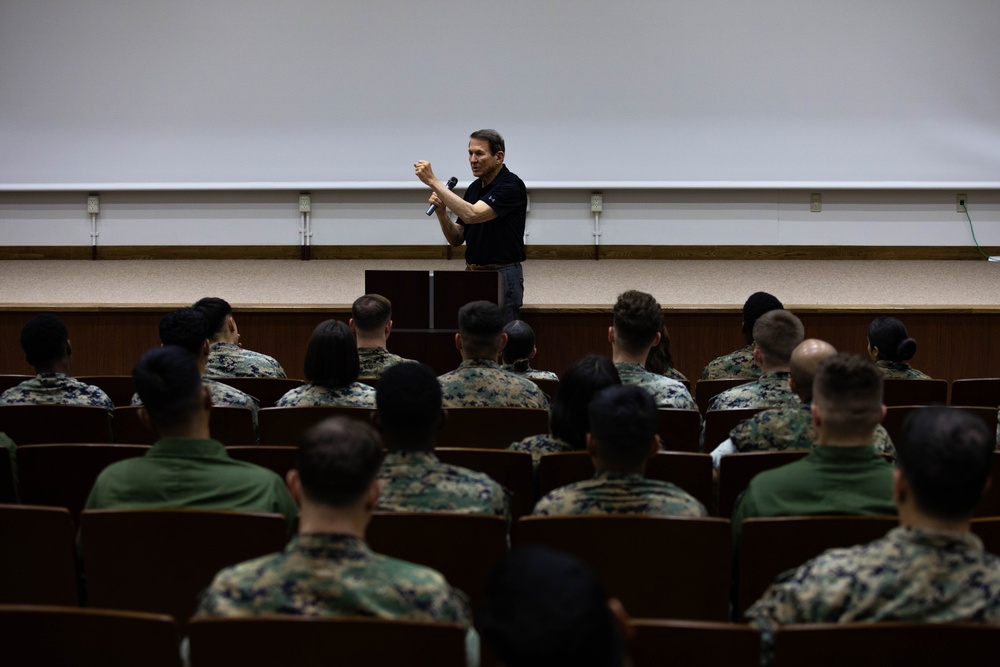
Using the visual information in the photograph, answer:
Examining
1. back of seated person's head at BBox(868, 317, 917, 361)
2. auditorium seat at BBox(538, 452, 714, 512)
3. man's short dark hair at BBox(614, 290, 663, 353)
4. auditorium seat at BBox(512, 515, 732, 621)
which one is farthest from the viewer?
back of seated person's head at BBox(868, 317, 917, 361)

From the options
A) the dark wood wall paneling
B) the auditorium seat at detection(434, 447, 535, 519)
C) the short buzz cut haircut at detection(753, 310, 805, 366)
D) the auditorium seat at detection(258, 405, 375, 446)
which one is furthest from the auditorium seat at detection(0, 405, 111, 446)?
the dark wood wall paneling

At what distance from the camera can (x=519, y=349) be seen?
4.23 m

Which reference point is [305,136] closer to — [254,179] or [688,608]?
[254,179]

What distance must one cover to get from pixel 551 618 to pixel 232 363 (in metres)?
3.45

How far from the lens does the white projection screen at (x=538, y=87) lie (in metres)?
7.65

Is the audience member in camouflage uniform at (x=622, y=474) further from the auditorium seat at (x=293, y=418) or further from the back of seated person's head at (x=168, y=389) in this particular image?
the auditorium seat at (x=293, y=418)

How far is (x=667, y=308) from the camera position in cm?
606

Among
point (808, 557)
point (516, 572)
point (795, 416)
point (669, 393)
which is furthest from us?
point (669, 393)

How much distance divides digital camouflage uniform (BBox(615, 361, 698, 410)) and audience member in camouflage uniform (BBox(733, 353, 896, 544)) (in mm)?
1135

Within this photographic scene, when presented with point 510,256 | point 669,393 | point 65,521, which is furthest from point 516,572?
point 510,256

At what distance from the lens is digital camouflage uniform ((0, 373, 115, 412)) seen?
3607 mm

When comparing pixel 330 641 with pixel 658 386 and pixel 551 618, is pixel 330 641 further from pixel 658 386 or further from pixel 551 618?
pixel 658 386

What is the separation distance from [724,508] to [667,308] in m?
3.37

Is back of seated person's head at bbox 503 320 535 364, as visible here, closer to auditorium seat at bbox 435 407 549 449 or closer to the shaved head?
auditorium seat at bbox 435 407 549 449
